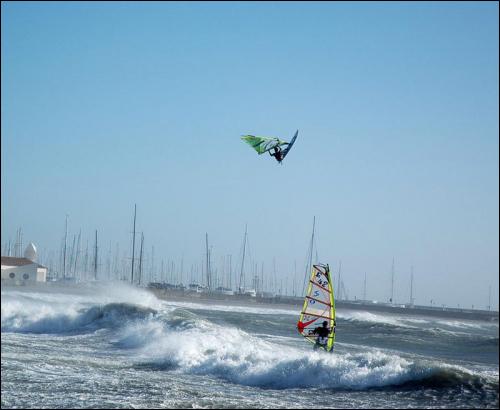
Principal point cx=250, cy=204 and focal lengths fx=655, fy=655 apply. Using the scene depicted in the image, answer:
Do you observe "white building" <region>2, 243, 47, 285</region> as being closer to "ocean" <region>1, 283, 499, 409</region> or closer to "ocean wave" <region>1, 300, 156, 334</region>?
"ocean" <region>1, 283, 499, 409</region>

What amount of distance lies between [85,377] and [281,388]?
404 cm

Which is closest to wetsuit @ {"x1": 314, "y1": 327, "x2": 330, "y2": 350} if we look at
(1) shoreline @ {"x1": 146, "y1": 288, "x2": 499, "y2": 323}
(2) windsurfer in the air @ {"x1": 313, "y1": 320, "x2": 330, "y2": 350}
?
(2) windsurfer in the air @ {"x1": 313, "y1": 320, "x2": 330, "y2": 350}

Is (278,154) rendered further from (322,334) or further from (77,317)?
(77,317)

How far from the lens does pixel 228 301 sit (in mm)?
58031

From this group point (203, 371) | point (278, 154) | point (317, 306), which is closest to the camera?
point (278, 154)

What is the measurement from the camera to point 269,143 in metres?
14.5

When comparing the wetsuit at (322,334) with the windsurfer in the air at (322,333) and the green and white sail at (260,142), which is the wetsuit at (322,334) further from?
the green and white sail at (260,142)

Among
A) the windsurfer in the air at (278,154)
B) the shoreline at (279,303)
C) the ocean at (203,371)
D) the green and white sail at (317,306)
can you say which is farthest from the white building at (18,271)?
the shoreline at (279,303)

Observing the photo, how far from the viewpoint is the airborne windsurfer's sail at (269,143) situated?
1409cm

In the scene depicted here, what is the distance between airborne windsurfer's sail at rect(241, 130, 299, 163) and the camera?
14086 millimetres

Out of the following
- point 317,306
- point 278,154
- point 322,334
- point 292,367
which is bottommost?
point 292,367

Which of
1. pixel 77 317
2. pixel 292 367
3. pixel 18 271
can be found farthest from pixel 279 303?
pixel 18 271

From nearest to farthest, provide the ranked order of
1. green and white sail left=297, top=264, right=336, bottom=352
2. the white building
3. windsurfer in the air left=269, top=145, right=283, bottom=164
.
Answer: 1. the white building
2. windsurfer in the air left=269, top=145, right=283, bottom=164
3. green and white sail left=297, top=264, right=336, bottom=352

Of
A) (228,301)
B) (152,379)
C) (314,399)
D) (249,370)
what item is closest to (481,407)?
(314,399)
